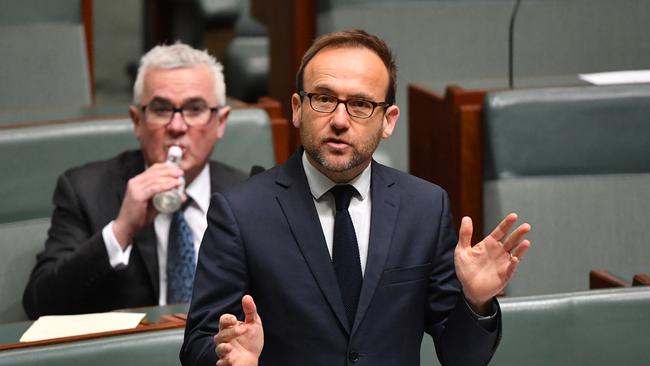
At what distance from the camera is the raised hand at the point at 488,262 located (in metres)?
0.54

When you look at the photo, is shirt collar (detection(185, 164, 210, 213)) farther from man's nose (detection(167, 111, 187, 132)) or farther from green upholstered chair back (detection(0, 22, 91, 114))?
green upholstered chair back (detection(0, 22, 91, 114))

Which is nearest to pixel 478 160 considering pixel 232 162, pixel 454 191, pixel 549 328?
pixel 454 191

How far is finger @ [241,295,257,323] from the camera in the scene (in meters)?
0.50

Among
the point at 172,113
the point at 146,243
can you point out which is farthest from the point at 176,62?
the point at 146,243

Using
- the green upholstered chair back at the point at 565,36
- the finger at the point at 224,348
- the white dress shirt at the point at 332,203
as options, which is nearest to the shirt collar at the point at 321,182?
the white dress shirt at the point at 332,203

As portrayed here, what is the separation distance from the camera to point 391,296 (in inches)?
21.9

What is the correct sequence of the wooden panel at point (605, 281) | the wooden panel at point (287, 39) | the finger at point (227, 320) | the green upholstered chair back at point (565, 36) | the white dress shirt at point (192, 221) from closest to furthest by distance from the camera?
the finger at point (227, 320) < the wooden panel at point (605, 281) < the white dress shirt at point (192, 221) < the green upholstered chair back at point (565, 36) < the wooden panel at point (287, 39)

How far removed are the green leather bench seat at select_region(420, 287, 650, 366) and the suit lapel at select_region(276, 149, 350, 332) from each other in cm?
21

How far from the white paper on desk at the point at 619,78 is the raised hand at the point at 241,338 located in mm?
679

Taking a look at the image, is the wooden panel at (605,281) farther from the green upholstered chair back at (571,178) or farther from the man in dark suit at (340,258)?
the man in dark suit at (340,258)

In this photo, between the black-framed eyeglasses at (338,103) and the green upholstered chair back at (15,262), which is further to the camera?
the green upholstered chair back at (15,262)

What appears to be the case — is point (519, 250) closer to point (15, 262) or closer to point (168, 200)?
point (168, 200)

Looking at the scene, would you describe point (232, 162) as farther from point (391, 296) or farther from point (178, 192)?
point (391, 296)

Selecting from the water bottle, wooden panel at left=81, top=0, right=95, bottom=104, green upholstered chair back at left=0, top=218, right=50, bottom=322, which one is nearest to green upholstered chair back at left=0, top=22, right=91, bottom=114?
Answer: wooden panel at left=81, top=0, right=95, bottom=104
